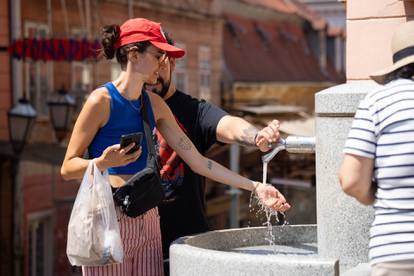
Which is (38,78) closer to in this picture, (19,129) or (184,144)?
(19,129)

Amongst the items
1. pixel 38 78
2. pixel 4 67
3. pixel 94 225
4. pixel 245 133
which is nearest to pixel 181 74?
pixel 38 78

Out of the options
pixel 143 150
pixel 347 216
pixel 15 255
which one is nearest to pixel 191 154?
pixel 143 150

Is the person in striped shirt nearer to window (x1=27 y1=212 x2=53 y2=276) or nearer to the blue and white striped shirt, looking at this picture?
the blue and white striped shirt

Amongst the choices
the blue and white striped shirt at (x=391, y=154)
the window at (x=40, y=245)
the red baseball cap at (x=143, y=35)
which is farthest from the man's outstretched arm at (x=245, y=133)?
the window at (x=40, y=245)

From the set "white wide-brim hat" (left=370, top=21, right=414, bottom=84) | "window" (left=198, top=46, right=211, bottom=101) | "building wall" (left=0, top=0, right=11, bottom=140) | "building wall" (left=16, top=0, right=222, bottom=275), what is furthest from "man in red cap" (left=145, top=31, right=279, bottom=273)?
"window" (left=198, top=46, right=211, bottom=101)

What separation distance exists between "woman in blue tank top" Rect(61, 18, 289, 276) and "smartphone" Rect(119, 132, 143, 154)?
0.06 m

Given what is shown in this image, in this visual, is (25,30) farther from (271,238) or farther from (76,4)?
(271,238)

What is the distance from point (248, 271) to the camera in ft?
Result: 14.8

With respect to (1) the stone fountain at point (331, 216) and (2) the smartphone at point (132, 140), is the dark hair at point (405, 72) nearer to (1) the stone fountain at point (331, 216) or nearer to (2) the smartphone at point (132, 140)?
(1) the stone fountain at point (331, 216)

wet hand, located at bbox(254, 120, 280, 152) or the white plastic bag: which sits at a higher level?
wet hand, located at bbox(254, 120, 280, 152)

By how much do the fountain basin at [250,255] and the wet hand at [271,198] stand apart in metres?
0.30

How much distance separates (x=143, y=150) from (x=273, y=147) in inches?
24.7

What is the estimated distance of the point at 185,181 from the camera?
5.73 metres

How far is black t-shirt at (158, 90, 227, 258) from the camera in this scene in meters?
5.72
